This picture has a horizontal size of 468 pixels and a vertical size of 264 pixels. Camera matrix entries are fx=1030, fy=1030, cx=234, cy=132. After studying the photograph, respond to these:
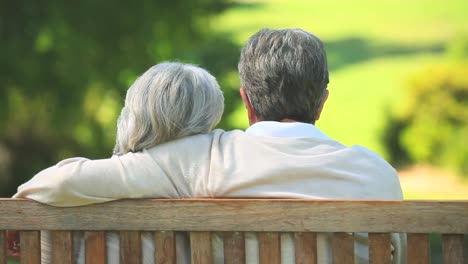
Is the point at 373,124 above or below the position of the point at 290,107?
below

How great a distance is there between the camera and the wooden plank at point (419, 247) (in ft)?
9.16

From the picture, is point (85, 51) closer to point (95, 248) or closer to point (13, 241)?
point (13, 241)

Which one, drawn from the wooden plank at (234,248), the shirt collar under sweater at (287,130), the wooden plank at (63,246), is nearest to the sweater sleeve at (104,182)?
the wooden plank at (63,246)

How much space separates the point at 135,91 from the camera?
306 cm

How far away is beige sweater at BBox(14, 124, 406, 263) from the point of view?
2924 mm

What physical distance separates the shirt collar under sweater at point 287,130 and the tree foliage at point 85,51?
749 centimetres

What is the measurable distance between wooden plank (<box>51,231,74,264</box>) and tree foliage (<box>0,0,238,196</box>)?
24.4 ft

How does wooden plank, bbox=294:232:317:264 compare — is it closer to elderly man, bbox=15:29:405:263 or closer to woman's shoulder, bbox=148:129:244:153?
elderly man, bbox=15:29:405:263

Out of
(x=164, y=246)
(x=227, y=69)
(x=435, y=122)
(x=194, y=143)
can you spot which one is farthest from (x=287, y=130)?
(x=435, y=122)

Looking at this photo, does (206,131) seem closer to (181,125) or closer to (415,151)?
(181,125)

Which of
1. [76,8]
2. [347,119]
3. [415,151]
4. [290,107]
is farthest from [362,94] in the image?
[290,107]

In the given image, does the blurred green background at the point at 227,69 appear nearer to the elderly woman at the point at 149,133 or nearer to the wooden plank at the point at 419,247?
the elderly woman at the point at 149,133

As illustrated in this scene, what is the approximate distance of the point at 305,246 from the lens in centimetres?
288

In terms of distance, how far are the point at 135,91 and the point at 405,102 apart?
15.6 metres
